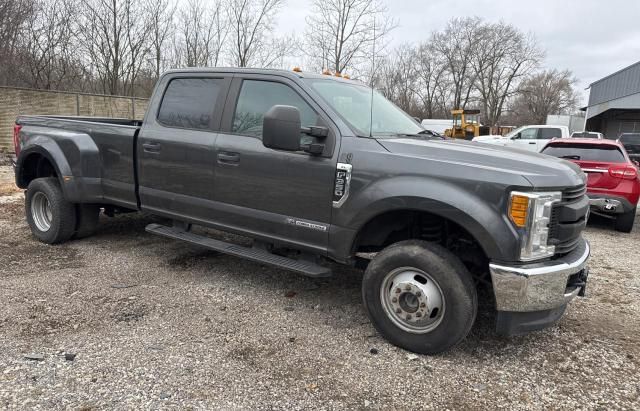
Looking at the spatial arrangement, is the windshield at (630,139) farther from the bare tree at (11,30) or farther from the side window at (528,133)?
the bare tree at (11,30)

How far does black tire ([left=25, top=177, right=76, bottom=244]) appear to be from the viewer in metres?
5.24

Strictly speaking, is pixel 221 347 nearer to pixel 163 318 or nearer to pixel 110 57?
pixel 163 318

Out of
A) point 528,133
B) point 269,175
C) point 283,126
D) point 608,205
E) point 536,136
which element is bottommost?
point 608,205

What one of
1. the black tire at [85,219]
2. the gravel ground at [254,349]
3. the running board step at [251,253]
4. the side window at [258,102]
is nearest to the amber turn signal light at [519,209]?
the gravel ground at [254,349]

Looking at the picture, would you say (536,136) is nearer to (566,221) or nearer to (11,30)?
(566,221)

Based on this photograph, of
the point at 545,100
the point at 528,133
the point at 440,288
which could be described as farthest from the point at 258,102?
the point at 545,100

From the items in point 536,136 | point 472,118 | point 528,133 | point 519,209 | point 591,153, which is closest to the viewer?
point 519,209

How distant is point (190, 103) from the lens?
14.8 feet

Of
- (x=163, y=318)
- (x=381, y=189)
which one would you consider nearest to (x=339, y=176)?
(x=381, y=189)

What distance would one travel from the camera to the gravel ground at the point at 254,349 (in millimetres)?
2750

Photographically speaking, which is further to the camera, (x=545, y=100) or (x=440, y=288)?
(x=545, y=100)

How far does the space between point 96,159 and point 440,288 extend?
3864mm

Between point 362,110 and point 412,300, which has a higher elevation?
point 362,110

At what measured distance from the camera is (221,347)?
3.27m
